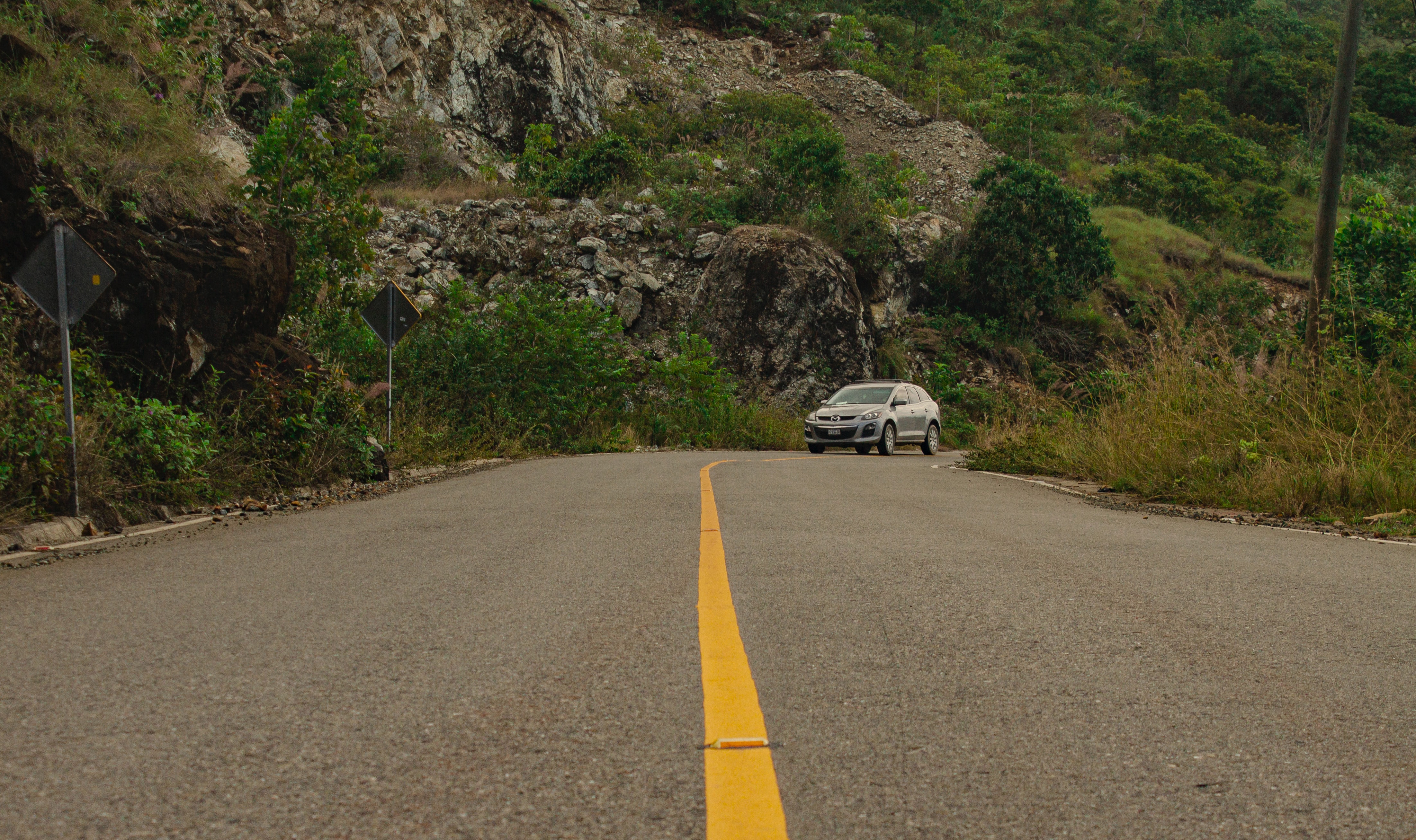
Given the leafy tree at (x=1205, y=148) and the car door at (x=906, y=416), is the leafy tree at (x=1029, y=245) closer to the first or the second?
the car door at (x=906, y=416)

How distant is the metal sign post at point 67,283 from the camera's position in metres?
7.37

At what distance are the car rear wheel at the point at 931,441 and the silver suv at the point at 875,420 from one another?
0.05 ft

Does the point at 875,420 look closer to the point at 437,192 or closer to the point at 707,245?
the point at 707,245

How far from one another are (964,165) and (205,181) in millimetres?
50168

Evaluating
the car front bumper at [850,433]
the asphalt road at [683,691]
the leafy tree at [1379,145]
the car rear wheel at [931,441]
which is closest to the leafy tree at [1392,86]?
the leafy tree at [1379,145]

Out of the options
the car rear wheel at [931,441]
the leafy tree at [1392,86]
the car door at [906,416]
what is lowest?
the car rear wheel at [931,441]

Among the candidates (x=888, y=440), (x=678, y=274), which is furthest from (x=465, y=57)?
(x=888, y=440)

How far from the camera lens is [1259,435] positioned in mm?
10242

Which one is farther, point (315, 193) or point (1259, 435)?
point (315, 193)

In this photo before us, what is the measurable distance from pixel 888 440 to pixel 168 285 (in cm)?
1584

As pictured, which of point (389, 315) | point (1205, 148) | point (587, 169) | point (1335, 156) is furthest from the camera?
point (1205, 148)

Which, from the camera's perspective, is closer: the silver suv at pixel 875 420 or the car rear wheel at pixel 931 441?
the silver suv at pixel 875 420

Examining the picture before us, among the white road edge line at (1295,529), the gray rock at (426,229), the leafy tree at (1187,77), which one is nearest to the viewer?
the white road edge line at (1295,529)

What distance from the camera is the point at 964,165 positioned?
56250mm
